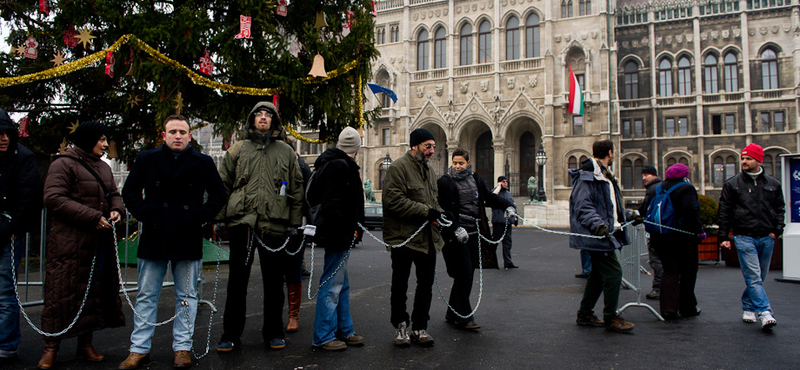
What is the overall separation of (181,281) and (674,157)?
1592 inches

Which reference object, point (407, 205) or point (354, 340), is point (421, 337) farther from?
point (407, 205)

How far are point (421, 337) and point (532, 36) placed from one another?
119 ft

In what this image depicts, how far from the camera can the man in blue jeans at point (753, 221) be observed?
564 centimetres

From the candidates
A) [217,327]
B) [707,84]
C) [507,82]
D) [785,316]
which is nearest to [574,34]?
[507,82]

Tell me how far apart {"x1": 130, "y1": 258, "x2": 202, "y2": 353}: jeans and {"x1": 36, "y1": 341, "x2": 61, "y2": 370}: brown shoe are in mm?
609

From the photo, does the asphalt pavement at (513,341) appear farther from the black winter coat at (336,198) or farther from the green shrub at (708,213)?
the green shrub at (708,213)

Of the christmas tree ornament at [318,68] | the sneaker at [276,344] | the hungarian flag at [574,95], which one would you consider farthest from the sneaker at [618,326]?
the hungarian flag at [574,95]

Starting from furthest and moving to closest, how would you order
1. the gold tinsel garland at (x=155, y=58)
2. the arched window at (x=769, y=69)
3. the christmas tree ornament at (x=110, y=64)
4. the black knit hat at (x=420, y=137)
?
the arched window at (x=769, y=69), the christmas tree ornament at (x=110, y=64), the gold tinsel garland at (x=155, y=58), the black knit hat at (x=420, y=137)

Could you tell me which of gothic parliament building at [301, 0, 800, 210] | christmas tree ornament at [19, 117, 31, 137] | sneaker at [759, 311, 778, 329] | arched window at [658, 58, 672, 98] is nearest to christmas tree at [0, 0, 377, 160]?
christmas tree ornament at [19, 117, 31, 137]

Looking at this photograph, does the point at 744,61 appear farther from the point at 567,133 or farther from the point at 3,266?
the point at 3,266

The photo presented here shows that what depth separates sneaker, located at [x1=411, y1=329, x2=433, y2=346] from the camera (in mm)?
4680

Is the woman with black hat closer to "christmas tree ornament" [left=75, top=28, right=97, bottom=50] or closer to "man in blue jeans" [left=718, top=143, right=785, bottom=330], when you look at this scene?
"christmas tree ornament" [left=75, top=28, right=97, bottom=50]

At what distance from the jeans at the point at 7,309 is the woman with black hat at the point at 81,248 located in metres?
0.38

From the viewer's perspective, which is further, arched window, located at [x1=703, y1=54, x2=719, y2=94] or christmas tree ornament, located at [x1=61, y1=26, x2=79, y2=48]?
arched window, located at [x1=703, y1=54, x2=719, y2=94]
